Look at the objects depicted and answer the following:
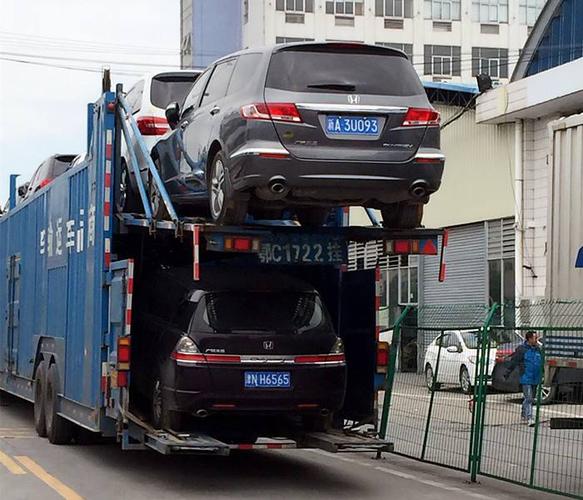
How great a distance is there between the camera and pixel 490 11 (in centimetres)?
6022

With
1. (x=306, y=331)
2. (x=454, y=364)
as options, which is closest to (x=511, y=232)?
(x=454, y=364)

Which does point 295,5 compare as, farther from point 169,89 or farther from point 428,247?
point 428,247

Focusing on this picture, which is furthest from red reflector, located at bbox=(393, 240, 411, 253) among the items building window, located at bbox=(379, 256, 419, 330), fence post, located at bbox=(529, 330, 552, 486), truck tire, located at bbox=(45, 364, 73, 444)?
building window, located at bbox=(379, 256, 419, 330)

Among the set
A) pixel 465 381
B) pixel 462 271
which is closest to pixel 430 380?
pixel 465 381

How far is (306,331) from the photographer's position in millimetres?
11117

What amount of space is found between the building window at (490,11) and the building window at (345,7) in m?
6.20

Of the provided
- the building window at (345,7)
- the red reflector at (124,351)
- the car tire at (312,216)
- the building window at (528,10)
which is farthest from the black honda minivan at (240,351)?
the building window at (528,10)

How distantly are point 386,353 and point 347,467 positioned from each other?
1678 mm

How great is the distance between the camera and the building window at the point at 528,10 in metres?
59.8

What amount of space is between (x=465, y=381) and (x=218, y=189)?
3629 millimetres

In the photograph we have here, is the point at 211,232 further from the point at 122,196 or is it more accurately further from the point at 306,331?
the point at 122,196

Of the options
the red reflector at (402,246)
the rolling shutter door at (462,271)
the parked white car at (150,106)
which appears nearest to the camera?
the red reflector at (402,246)

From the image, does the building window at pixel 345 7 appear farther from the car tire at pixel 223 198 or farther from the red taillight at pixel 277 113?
the red taillight at pixel 277 113

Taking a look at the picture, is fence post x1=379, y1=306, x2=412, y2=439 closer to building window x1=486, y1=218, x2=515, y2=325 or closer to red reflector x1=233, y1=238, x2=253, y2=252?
red reflector x1=233, y1=238, x2=253, y2=252
